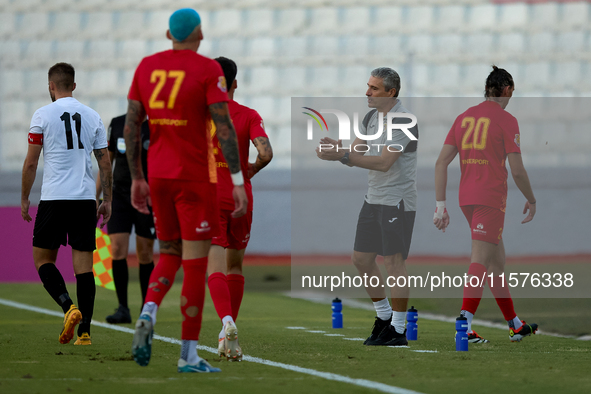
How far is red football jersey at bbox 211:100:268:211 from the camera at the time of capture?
555 centimetres

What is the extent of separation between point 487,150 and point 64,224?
9.99ft

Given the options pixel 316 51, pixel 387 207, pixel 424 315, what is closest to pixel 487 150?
pixel 387 207

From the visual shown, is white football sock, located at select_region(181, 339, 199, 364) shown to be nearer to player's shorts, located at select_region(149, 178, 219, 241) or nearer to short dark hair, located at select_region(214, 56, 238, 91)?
player's shorts, located at select_region(149, 178, 219, 241)

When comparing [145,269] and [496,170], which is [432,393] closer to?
[496,170]

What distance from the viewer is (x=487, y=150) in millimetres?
6555

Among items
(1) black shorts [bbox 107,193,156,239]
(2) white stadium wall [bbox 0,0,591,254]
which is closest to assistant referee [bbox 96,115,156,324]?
(1) black shorts [bbox 107,193,156,239]

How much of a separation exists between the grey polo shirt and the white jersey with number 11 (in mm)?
1979

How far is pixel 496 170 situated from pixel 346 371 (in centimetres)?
240

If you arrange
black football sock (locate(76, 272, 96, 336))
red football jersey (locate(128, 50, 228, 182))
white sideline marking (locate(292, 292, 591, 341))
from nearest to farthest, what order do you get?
red football jersey (locate(128, 50, 228, 182)) → black football sock (locate(76, 272, 96, 336)) → white sideline marking (locate(292, 292, 591, 341))

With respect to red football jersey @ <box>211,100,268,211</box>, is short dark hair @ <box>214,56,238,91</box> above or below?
above

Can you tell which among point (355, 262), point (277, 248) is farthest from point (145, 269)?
point (277, 248)

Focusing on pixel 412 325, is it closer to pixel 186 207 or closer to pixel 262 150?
pixel 262 150

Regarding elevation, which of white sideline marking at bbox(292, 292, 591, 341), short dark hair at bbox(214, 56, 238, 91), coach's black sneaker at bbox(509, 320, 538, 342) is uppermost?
short dark hair at bbox(214, 56, 238, 91)

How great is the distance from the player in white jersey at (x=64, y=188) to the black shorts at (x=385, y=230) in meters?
1.84
